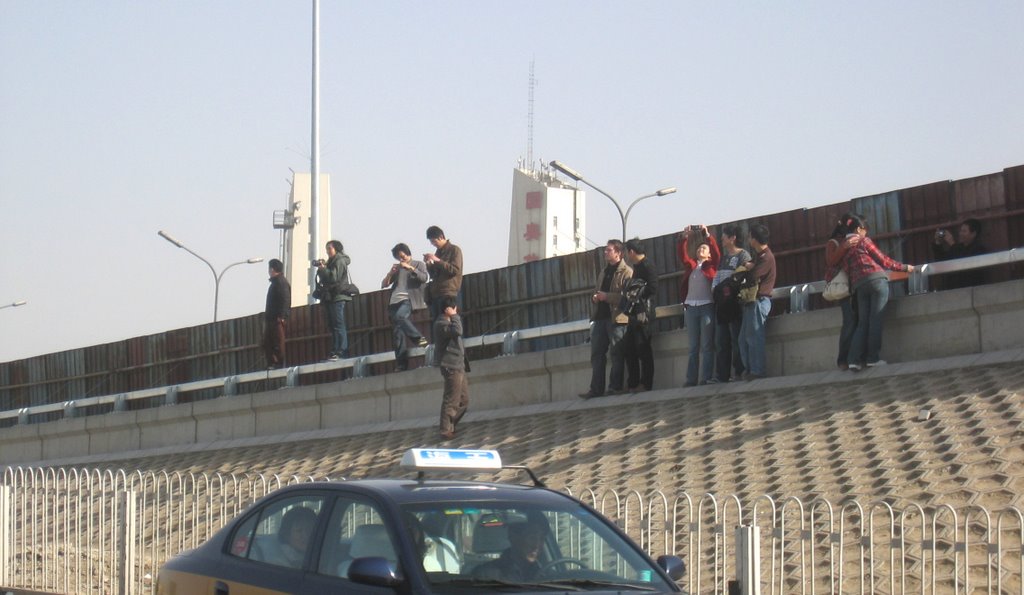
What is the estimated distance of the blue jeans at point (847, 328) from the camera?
15070mm

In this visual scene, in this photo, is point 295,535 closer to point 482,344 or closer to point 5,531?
point 5,531

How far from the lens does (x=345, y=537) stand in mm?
7496

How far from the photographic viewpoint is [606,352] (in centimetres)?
1752

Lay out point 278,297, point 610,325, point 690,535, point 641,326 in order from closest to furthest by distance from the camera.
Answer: point 690,535
point 641,326
point 610,325
point 278,297

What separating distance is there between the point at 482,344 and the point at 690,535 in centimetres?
1100

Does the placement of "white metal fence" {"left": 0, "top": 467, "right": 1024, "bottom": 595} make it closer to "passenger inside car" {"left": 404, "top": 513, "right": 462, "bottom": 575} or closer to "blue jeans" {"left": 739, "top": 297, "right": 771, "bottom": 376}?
"passenger inside car" {"left": 404, "top": 513, "right": 462, "bottom": 575}

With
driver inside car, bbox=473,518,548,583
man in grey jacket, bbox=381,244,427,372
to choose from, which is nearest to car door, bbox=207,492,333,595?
driver inside car, bbox=473,518,548,583

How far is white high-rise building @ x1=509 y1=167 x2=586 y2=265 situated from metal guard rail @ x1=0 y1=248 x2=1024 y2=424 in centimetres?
7329

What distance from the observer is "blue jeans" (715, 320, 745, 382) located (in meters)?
16.3

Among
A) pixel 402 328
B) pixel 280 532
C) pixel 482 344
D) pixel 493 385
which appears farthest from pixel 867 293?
pixel 280 532

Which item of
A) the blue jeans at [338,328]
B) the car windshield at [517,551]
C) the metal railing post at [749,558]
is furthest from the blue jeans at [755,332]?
the car windshield at [517,551]

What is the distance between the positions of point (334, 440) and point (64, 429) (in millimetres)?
9020

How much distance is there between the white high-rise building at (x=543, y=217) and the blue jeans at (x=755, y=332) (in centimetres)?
8591

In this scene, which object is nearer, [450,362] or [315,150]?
[450,362]
